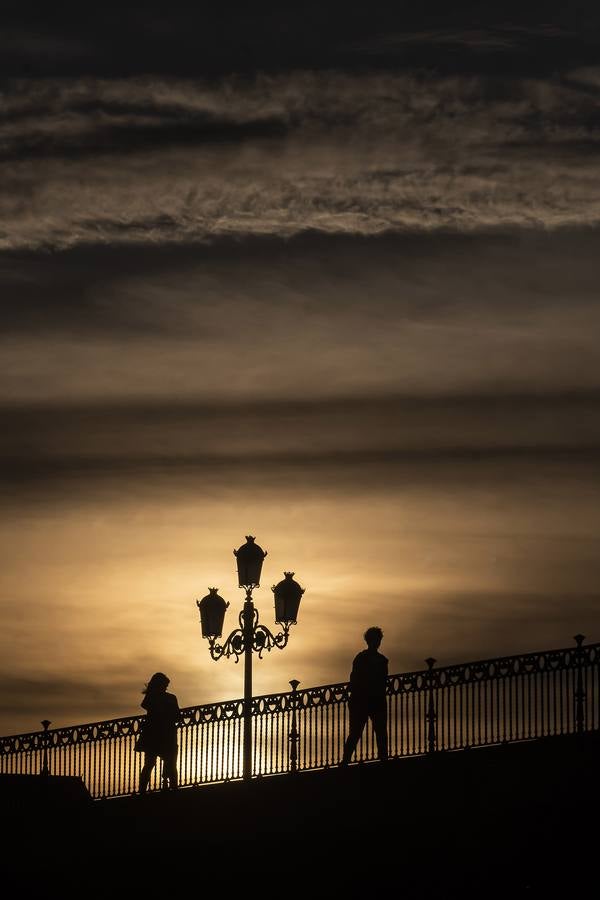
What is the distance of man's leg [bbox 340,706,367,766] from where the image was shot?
2867 cm

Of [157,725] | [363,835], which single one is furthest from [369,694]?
[157,725]

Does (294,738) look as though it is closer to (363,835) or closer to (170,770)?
(170,770)

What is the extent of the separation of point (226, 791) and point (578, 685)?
5.50 metres

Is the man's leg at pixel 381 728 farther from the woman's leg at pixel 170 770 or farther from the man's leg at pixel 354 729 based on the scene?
the woman's leg at pixel 170 770

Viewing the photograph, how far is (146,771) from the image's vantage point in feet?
104

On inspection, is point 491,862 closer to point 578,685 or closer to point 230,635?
point 578,685

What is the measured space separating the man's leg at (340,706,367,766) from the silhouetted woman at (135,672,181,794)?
338cm

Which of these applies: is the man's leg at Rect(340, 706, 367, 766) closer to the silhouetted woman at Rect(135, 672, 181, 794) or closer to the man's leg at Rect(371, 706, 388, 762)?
the man's leg at Rect(371, 706, 388, 762)

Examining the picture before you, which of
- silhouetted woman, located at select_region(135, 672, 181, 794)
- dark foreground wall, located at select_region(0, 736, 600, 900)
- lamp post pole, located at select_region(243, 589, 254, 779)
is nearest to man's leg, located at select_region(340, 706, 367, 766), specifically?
dark foreground wall, located at select_region(0, 736, 600, 900)

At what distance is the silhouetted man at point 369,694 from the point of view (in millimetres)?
28422

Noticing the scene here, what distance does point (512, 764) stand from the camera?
89.0 feet

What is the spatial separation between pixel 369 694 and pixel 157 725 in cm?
421

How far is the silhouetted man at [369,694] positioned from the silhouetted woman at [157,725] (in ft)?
11.4

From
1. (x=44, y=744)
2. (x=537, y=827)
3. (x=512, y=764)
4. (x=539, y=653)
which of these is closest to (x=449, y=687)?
(x=539, y=653)
